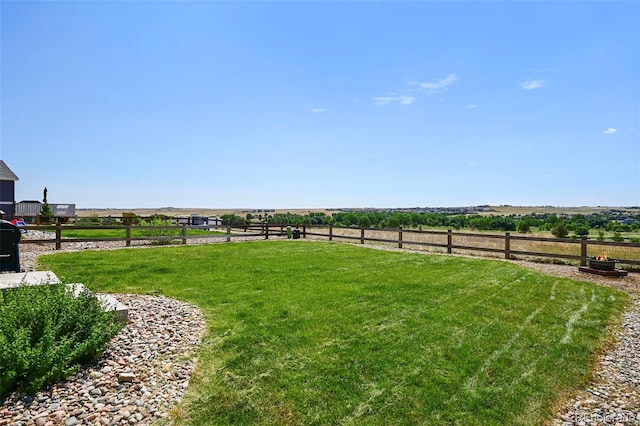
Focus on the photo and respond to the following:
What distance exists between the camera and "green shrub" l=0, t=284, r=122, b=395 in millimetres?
3232

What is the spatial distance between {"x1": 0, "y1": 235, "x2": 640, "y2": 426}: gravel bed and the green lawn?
0.18m

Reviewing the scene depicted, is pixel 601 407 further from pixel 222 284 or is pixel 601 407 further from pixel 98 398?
pixel 222 284

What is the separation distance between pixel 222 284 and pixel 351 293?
2.79 metres

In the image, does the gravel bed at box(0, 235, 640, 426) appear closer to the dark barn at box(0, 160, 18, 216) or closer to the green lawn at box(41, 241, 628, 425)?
the green lawn at box(41, 241, 628, 425)

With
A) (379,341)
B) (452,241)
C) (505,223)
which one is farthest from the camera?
(505,223)

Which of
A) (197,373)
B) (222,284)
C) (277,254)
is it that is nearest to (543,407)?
(197,373)

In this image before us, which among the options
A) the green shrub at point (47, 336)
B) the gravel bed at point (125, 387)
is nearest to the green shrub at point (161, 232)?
the green shrub at point (47, 336)

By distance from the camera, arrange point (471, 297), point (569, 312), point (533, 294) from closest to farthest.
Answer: point (569, 312)
point (471, 297)
point (533, 294)

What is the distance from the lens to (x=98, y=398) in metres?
3.26

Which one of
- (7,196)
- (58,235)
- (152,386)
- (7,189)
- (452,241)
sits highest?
(7,189)

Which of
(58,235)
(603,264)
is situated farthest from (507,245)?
(58,235)

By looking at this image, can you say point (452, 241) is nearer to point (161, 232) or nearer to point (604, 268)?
point (604, 268)

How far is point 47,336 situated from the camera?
11.5ft

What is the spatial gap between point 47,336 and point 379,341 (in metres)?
3.65
